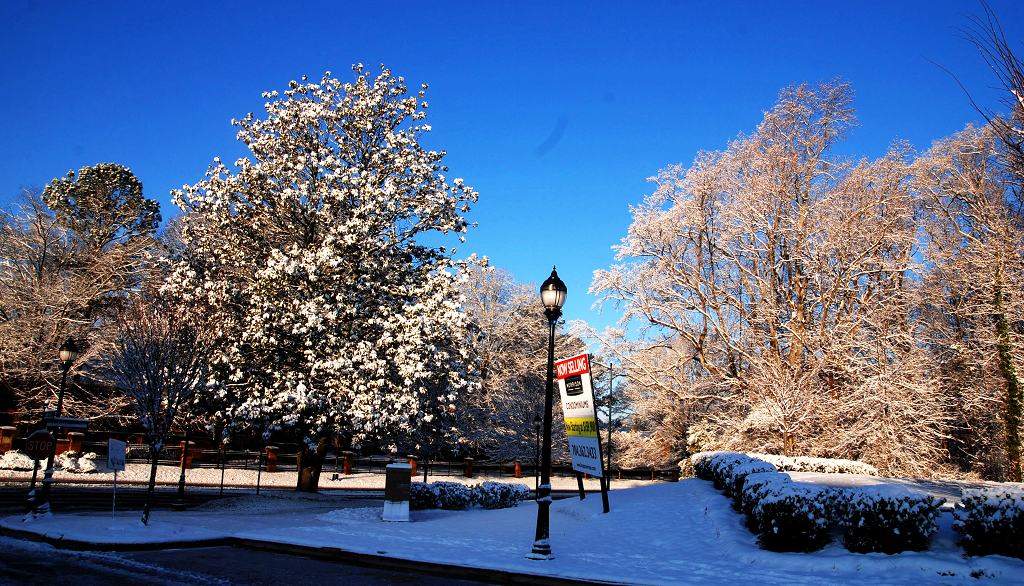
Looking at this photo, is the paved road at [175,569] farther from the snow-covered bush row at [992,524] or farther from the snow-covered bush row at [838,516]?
the snow-covered bush row at [992,524]

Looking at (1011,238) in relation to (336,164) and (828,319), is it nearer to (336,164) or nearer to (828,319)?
(828,319)

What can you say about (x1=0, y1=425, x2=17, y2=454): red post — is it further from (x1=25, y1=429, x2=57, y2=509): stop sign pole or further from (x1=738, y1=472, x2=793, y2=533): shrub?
(x1=738, y1=472, x2=793, y2=533): shrub

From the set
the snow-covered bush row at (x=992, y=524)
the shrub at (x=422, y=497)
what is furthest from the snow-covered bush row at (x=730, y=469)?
the shrub at (x=422, y=497)

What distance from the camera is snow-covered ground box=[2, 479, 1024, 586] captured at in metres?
9.16

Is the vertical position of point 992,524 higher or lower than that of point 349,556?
higher

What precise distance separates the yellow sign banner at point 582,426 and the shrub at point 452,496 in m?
A: 6.41

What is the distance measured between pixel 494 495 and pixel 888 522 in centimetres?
1567

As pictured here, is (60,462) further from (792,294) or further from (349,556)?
(792,294)

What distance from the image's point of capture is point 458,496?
852 inches

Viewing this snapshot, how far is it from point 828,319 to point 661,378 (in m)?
8.15

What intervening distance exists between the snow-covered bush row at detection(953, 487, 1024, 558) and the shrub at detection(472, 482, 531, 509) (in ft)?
51.7

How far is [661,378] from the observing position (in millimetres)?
31328

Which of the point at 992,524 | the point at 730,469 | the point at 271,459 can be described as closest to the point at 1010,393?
the point at 730,469

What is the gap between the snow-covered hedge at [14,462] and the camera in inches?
1057
